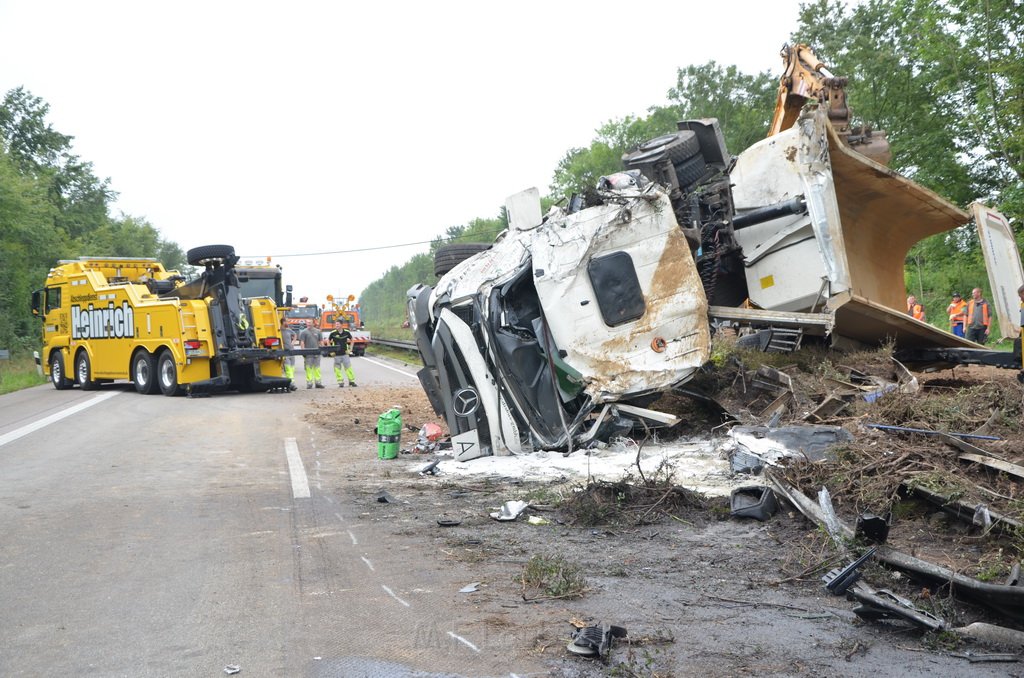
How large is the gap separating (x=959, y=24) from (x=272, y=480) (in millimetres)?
17425

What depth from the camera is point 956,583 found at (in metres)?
3.63

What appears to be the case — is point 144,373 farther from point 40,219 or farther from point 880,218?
point 40,219

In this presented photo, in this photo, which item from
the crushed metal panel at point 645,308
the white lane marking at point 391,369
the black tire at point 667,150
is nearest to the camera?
the crushed metal panel at point 645,308

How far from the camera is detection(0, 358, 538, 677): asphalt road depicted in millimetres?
3469

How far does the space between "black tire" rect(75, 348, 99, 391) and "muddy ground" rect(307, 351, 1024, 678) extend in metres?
13.7

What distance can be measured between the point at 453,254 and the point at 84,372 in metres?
13.0

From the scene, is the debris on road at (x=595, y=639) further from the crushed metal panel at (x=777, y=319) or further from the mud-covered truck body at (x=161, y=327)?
the mud-covered truck body at (x=161, y=327)

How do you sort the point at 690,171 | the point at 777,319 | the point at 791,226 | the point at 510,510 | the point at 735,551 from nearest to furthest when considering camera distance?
the point at 735,551 → the point at 510,510 → the point at 777,319 → the point at 791,226 → the point at 690,171

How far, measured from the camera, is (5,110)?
45.9 m

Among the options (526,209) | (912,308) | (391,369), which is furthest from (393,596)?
(391,369)

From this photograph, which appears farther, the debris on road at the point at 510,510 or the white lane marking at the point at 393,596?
the debris on road at the point at 510,510

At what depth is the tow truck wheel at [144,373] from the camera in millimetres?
17172

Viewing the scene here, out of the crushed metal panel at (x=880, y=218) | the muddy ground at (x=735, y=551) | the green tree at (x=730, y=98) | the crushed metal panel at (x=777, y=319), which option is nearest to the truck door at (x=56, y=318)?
the muddy ground at (x=735, y=551)

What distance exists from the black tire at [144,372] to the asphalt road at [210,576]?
8.20 m
